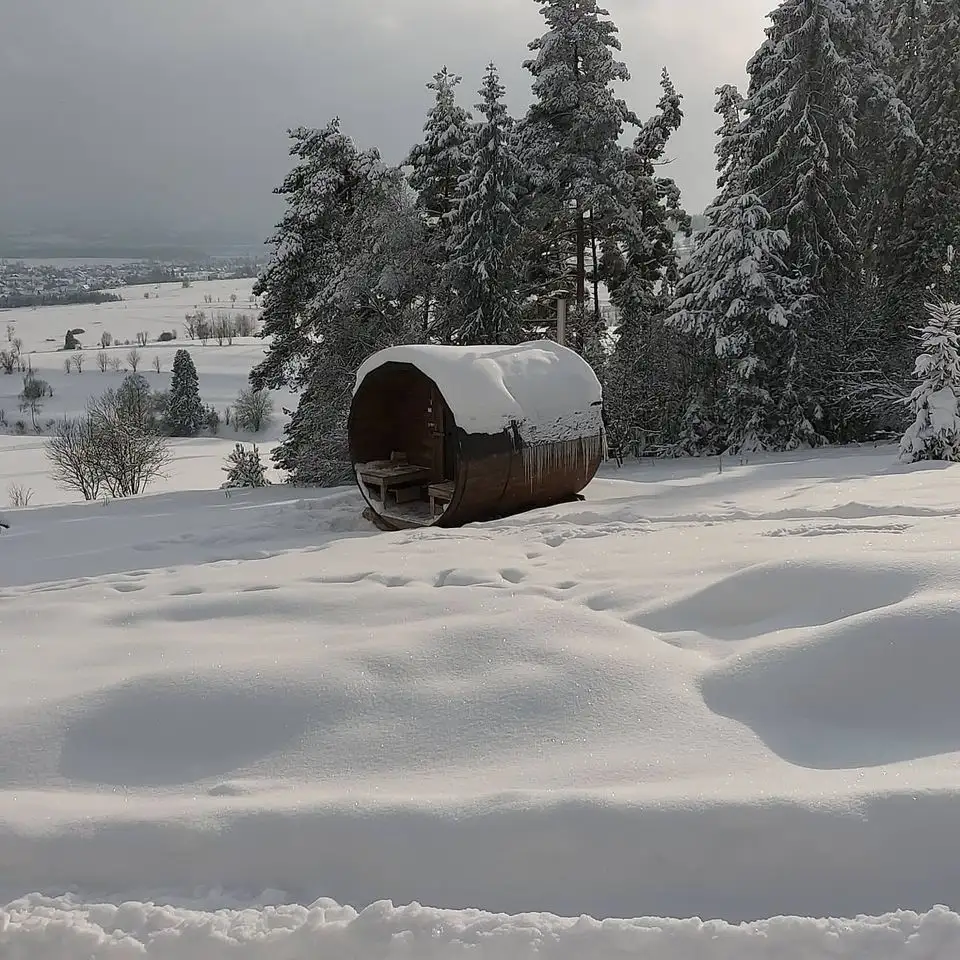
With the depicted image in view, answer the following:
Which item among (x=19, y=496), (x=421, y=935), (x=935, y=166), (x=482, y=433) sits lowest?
(x=19, y=496)

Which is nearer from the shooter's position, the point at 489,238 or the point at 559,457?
the point at 559,457

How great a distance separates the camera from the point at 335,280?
22.0 metres

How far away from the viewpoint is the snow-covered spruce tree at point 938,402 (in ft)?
32.8

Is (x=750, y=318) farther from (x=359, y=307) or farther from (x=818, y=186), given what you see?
(x=359, y=307)

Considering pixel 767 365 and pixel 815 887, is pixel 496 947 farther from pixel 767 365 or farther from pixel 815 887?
pixel 767 365

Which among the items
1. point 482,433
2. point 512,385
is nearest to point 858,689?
point 482,433

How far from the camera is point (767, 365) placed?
1705 centimetres

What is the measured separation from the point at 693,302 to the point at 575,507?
10.3 metres

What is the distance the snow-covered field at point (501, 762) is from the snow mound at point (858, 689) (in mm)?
11

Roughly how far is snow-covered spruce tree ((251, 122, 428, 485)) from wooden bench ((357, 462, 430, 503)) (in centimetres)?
1108

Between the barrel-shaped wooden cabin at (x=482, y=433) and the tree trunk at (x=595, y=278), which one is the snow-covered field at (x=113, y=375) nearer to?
the tree trunk at (x=595, y=278)

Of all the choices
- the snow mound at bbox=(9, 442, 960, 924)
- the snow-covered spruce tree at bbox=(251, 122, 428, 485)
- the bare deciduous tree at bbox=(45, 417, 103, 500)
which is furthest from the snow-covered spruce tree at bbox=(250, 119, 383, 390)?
the snow mound at bbox=(9, 442, 960, 924)

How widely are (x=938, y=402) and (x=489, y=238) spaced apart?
1278 cm

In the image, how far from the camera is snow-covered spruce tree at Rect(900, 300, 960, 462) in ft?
32.8
